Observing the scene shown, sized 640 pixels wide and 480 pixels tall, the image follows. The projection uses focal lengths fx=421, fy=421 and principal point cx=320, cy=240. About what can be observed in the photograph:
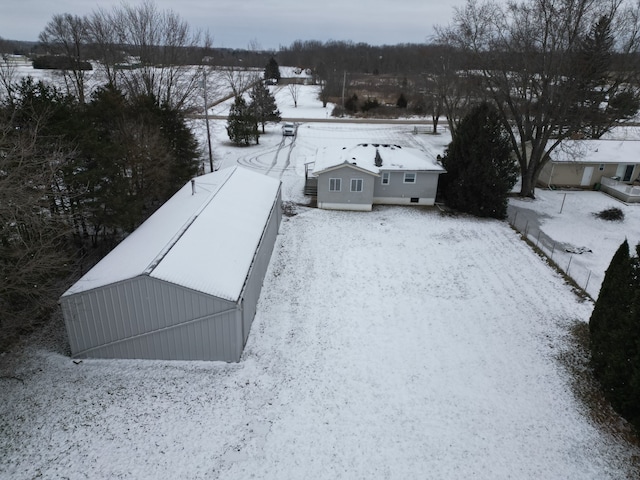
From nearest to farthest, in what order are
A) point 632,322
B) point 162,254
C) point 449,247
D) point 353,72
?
point 632,322 → point 162,254 → point 449,247 → point 353,72

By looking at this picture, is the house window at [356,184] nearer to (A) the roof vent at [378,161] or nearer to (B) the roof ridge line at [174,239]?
(A) the roof vent at [378,161]

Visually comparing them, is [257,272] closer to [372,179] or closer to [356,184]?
[356,184]

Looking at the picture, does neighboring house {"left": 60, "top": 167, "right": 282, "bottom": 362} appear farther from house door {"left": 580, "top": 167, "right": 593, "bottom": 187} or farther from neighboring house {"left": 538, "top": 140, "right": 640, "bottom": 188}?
house door {"left": 580, "top": 167, "right": 593, "bottom": 187}

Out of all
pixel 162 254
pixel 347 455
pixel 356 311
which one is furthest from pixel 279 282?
pixel 347 455

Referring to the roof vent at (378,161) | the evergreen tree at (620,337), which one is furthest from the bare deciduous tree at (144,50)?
the evergreen tree at (620,337)

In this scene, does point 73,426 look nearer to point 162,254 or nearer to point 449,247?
point 162,254

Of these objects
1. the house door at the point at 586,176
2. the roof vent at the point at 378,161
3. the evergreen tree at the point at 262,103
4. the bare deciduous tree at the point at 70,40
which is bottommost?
the house door at the point at 586,176
